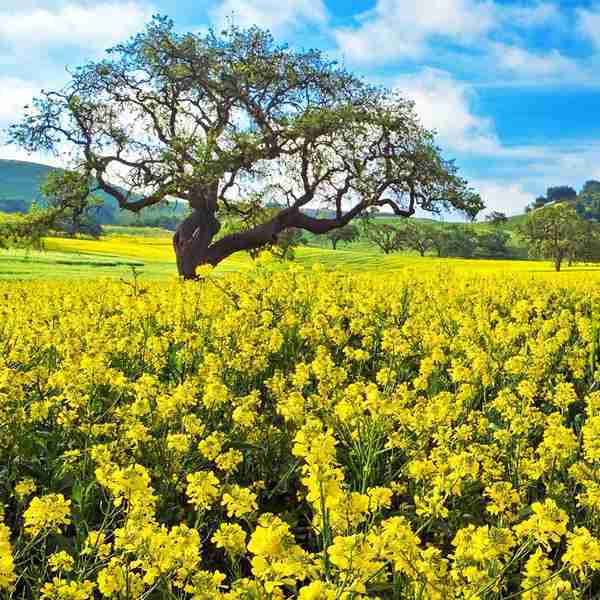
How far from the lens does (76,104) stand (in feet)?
95.0

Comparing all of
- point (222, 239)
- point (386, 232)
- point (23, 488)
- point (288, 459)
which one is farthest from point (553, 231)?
point (23, 488)

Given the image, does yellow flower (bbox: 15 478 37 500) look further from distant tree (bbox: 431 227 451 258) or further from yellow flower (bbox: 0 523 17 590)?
distant tree (bbox: 431 227 451 258)

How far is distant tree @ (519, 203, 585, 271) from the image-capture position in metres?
84.3

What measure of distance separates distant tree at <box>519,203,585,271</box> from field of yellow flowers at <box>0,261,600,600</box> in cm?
8229

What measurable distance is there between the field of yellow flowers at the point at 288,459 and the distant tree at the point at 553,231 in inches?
3240

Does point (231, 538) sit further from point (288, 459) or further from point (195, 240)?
point (195, 240)

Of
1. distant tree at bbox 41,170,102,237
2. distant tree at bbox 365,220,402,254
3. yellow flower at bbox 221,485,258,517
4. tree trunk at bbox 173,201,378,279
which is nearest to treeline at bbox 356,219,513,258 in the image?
distant tree at bbox 365,220,402,254

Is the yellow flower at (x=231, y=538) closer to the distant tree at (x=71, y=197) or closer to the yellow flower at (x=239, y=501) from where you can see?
the yellow flower at (x=239, y=501)

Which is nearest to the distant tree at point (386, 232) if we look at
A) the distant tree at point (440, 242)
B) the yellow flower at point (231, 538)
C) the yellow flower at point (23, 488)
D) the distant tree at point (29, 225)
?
the distant tree at point (29, 225)

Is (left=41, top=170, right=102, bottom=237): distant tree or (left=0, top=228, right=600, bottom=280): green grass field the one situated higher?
(left=41, top=170, right=102, bottom=237): distant tree

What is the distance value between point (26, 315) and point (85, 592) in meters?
5.95

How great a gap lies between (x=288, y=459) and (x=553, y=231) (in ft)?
288

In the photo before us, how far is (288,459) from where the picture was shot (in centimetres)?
425

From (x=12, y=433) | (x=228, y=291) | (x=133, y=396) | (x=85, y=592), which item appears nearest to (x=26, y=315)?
(x=228, y=291)
